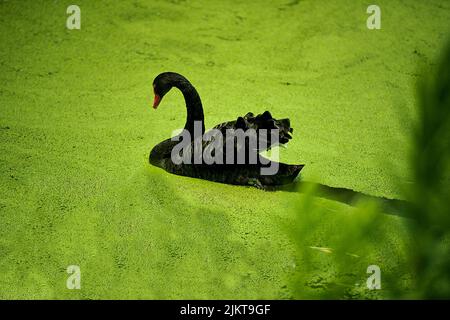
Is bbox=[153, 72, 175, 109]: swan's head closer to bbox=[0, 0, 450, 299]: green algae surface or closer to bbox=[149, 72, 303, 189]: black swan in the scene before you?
bbox=[149, 72, 303, 189]: black swan

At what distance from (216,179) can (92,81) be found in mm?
1245

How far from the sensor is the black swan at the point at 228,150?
2100 mm

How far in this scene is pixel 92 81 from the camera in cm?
323

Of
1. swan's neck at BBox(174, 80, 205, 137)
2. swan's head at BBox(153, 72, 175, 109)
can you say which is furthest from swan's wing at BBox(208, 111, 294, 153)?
swan's head at BBox(153, 72, 175, 109)

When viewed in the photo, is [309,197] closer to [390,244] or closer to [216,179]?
[390,244]

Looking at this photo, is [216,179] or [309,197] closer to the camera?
[309,197]

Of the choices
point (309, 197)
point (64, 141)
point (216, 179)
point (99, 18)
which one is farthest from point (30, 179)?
point (309, 197)

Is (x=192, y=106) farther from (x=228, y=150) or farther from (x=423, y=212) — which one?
(x=423, y=212)

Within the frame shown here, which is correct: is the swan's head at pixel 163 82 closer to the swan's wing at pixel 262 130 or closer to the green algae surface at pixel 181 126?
the green algae surface at pixel 181 126

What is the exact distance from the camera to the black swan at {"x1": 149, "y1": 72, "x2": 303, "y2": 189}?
2.10 metres

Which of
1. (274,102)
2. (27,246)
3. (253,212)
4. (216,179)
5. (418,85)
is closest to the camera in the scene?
(418,85)

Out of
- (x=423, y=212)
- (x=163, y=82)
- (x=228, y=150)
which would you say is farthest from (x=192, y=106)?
(x=423, y=212)

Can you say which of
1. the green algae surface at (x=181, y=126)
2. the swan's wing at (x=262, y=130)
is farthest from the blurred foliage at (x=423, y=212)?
the swan's wing at (x=262, y=130)

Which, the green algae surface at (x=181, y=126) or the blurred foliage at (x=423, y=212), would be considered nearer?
the blurred foliage at (x=423, y=212)
